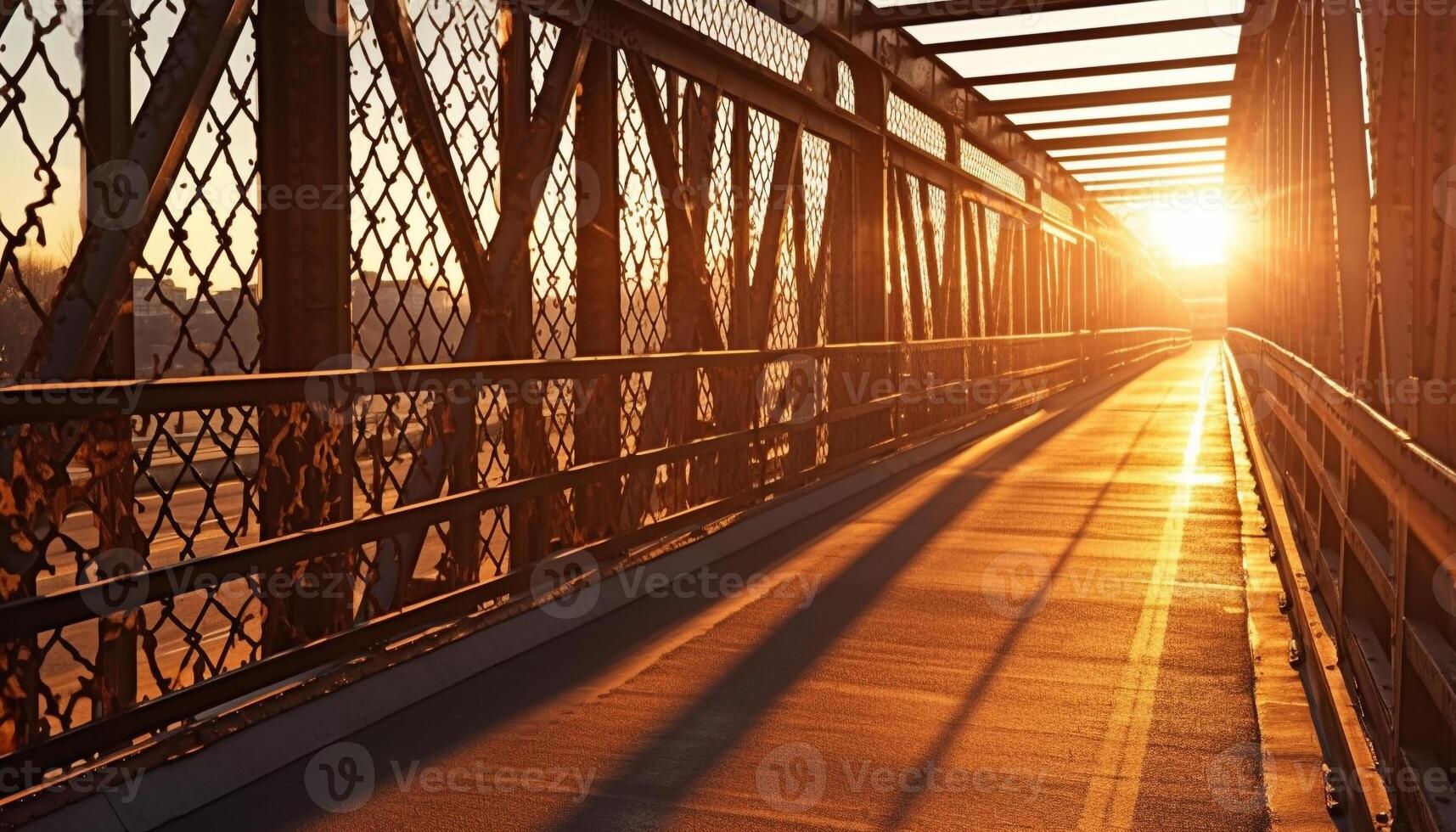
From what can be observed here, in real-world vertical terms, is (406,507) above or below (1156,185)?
below

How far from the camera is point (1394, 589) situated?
3.66 m

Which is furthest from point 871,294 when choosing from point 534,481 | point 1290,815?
point 1290,815

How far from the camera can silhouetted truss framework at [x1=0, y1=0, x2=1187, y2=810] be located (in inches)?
153

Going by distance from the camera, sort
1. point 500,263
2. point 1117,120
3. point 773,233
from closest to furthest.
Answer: point 500,263 < point 773,233 < point 1117,120

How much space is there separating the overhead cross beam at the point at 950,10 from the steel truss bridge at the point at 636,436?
6 centimetres

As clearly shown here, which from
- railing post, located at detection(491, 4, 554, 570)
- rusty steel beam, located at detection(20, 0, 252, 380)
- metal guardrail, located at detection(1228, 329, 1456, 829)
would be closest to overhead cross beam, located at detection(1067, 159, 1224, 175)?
metal guardrail, located at detection(1228, 329, 1456, 829)

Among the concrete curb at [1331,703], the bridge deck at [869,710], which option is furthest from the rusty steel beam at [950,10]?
the concrete curb at [1331,703]

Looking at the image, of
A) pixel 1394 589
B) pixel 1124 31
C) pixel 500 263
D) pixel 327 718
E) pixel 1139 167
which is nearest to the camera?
pixel 1394 589

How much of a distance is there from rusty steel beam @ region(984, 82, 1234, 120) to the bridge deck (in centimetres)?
961

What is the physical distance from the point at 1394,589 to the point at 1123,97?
1428 cm

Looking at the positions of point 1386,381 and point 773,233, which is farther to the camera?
point 773,233

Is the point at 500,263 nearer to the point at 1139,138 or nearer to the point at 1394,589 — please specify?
the point at 1394,589

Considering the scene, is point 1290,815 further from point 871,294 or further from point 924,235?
point 924,235

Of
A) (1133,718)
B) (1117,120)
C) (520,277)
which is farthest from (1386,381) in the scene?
(1117,120)
